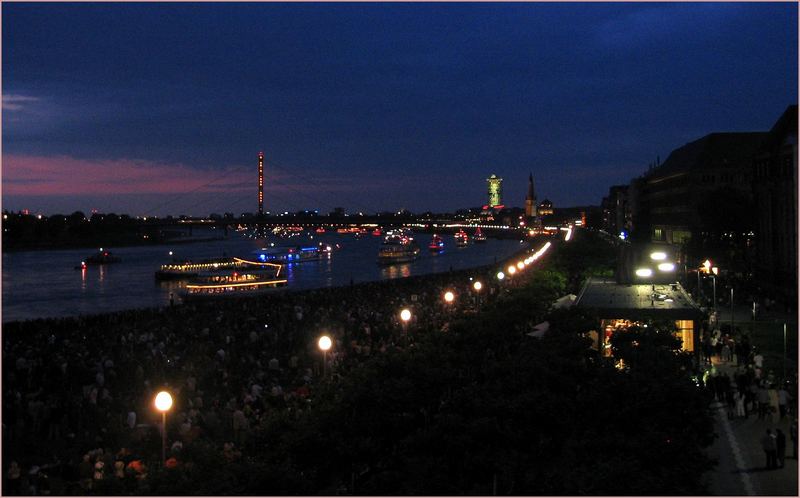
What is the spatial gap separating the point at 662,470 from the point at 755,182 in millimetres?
29455

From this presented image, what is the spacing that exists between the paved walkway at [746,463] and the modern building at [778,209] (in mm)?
14716

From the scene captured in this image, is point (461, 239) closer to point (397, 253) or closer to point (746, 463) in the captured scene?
point (397, 253)

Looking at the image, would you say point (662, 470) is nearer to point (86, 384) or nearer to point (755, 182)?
point (86, 384)

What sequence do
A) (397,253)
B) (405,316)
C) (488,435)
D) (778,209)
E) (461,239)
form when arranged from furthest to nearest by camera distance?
(461,239) < (397,253) < (778,209) < (405,316) < (488,435)

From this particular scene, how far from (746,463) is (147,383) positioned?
917 centimetres

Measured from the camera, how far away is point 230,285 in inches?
1951

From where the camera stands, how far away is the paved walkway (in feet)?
26.7

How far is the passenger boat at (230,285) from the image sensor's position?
46478mm

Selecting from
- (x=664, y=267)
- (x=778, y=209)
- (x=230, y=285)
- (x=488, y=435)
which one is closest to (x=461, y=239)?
(x=230, y=285)

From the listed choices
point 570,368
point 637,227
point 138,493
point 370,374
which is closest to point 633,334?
point 570,368

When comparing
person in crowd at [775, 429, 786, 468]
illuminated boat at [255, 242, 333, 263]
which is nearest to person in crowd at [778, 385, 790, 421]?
person in crowd at [775, 429, 786, 468]

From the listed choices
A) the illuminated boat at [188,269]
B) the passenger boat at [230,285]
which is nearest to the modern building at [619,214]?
the illuminated boat at [188,269]

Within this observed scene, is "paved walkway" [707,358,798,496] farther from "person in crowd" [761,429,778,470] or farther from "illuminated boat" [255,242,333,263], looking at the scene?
"illuminated boat" [255,242,333,263]

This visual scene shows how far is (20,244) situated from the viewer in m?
107
